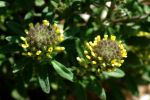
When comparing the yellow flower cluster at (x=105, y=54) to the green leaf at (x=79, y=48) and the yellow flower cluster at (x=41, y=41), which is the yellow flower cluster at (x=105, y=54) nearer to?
the green leaf at (x=79, y=48)

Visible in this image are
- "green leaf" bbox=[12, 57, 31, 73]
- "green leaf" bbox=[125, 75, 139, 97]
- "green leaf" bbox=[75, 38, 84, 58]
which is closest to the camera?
"green leaf" bbox=[12, 57, 31, 73]

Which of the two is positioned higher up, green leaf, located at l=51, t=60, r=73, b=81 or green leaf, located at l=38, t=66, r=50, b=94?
green leaf, located at l=51, t=60, r=73, b=81

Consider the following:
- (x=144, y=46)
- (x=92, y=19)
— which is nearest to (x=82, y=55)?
(x=92, y=19)

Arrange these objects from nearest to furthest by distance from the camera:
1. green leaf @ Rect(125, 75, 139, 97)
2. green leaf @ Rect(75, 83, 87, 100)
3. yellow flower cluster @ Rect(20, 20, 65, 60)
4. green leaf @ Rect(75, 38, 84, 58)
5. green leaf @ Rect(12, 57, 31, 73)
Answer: yellow flower cluster @ Rect(20, 20, 65, 60) → green leaf @ Rect(12, 57, 31, 73) → green leaf @ Rect(75, 38, 84, 58) → green leaf @ Rect(75, 83, 87, 100) → green leaf @ Rect(125, 75, 139, 97)

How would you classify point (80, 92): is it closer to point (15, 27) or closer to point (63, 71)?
point (63, 71)

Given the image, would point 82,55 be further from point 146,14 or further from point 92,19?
point 146,14

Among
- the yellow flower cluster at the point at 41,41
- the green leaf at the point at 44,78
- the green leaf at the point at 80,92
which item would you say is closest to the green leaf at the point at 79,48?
the yellow flower cluster at the point at 41,41

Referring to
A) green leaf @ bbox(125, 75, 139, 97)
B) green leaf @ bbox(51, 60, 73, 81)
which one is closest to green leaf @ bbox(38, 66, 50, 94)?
green leaf @ bbox(51, 60, 73, 81)

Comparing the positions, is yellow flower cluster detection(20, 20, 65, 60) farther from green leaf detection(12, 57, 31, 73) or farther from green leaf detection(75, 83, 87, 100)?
green leaf detection(75, 83, 87, 100)

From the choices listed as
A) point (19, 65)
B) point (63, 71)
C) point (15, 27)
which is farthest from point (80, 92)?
point (15, 27)
